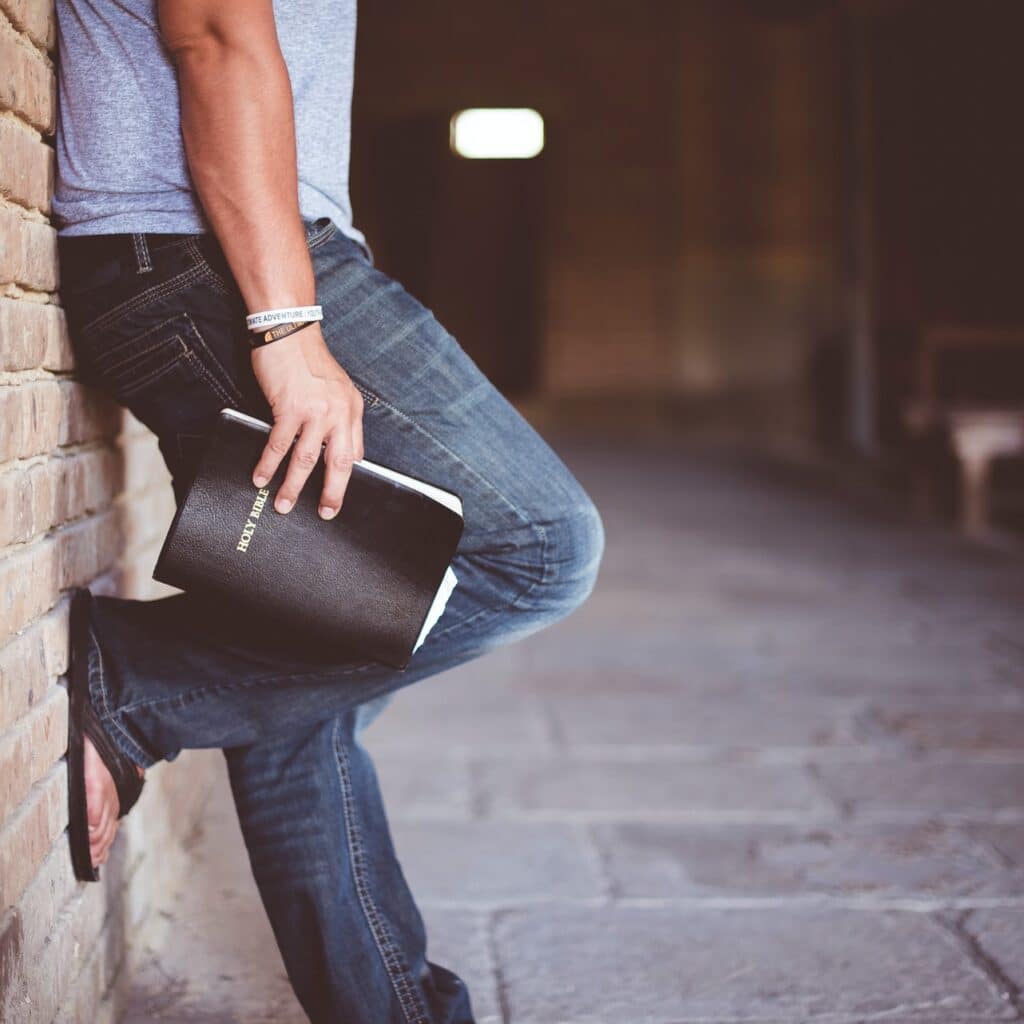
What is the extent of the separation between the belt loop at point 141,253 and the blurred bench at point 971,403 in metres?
5.19

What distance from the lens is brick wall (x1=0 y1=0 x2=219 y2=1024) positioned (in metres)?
1.15

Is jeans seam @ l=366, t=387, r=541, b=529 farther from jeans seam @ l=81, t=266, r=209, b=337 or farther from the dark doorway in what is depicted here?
the dark doorway

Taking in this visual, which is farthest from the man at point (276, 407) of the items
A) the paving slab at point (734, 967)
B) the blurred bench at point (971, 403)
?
the blurred bench at point (971, 403)

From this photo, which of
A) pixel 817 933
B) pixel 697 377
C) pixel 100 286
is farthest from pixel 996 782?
pixel 697 377

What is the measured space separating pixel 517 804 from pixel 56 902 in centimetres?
121

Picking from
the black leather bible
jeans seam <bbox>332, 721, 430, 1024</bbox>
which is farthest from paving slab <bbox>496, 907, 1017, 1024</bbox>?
the black leather bible

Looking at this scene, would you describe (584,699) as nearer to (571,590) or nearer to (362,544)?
(571,590)

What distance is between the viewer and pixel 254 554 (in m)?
1.21

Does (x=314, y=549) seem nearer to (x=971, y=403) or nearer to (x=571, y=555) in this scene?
(x=571, y=555)

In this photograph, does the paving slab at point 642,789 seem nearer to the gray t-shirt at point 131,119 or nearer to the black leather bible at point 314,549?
the black leather bible at point 314,549

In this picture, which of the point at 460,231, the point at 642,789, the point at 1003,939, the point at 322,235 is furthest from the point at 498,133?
the point at 322,235

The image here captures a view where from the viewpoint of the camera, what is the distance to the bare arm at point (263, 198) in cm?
116

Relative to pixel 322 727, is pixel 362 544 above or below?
above

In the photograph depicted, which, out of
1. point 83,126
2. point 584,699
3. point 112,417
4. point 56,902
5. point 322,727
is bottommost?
point 584,699
